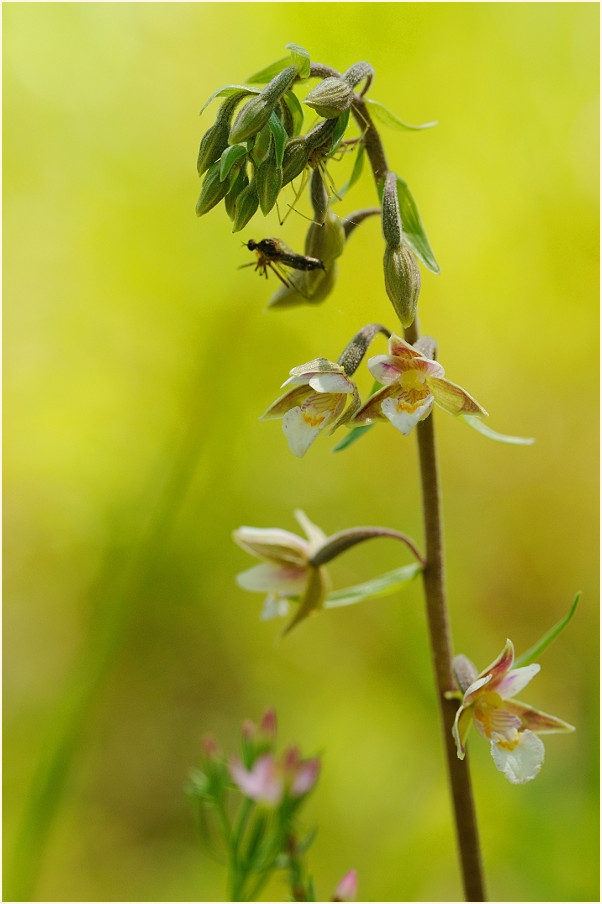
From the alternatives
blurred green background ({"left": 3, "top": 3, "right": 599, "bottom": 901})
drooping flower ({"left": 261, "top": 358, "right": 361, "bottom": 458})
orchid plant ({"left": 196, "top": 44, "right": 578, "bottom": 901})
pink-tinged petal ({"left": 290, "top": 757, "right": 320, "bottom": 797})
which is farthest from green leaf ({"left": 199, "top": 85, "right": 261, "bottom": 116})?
blurred green background ({"left": 3, "top": 3, "right": 599, "bottom": 901})

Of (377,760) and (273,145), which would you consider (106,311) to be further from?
Answer: (273,145)

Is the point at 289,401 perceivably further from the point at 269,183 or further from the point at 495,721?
the point at 495,721

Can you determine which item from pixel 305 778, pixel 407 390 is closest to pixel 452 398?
pixel 407 390

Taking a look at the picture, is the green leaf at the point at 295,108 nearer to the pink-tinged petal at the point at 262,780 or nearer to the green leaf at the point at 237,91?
the green leaf at the point at 237,91

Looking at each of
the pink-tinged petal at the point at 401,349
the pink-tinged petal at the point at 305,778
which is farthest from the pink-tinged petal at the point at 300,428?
the pink-tinged petal at the point at 305,778

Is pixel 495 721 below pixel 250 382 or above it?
below

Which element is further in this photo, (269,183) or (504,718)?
(504,718)

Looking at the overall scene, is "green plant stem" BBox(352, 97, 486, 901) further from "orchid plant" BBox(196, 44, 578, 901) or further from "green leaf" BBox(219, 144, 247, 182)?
"green leaf" BBox(219, 144, 247, 182)

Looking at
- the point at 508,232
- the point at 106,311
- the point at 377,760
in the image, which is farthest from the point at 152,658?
the point at 508,232
